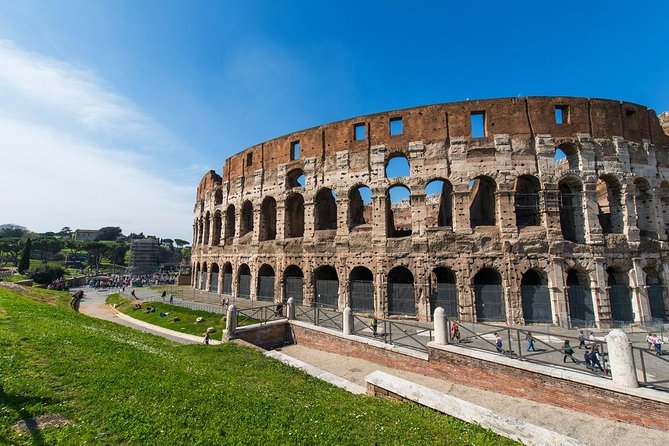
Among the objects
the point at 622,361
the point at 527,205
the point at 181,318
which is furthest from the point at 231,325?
the point at 527,205

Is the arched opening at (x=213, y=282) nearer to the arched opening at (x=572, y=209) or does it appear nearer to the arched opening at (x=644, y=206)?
the arched opening at (x=572, y=209)

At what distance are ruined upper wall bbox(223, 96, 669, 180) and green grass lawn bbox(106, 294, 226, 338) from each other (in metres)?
13.3

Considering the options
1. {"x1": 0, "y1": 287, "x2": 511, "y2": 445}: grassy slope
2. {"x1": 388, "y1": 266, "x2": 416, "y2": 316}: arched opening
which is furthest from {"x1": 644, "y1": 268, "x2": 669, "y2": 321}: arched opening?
{"x1": 0, "y1": 287, "x2": 511, "y2": 445}: grassy slope

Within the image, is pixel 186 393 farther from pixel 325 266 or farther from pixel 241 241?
pixel 241 241

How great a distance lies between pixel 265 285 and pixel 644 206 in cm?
2458

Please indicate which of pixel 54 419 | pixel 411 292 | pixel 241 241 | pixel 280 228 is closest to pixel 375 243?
pixel 411 292

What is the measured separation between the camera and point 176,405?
4.95 metres

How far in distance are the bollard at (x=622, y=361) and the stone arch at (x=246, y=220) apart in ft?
75.3

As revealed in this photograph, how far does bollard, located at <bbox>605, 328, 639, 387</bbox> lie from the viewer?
6859mm

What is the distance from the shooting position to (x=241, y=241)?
976 inches

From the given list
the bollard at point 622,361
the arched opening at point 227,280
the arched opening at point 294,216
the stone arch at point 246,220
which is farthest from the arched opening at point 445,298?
the arched opening at point 227,280

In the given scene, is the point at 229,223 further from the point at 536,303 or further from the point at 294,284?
the point at 536,303

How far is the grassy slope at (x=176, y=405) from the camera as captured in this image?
4.21 metres

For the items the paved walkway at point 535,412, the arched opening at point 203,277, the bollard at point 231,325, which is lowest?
the paved walkway at point 535,412
